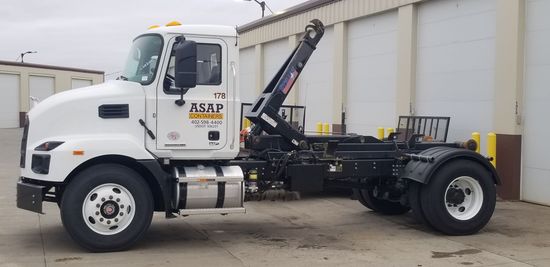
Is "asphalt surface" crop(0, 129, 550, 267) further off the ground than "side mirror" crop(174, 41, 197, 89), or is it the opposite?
"side mirror" crop(174, 41, 197, 89)

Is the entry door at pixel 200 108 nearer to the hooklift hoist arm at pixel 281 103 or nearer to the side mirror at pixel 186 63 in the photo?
the side mirror at pixel 186 63

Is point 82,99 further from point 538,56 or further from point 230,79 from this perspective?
point 538,56

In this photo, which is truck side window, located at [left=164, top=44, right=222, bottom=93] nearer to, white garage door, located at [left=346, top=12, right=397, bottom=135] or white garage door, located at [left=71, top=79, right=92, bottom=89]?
white garage door, located at [left=346, top=12, right=397, bottom=135]

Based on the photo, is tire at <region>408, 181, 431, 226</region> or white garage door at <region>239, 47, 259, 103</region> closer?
tire at <region>408, 181, 431, 226</region>

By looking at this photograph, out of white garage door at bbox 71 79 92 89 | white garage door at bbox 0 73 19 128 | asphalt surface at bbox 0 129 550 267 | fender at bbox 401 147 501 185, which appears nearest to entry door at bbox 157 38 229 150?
asphalt surface at bbox 0 129 550 267

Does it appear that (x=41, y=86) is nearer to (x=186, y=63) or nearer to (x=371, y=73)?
(x=371, y=73)

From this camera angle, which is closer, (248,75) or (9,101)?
(248,75)

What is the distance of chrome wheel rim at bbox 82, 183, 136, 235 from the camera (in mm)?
7055

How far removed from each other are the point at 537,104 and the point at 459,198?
11.7 feet

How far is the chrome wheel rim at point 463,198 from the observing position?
8531 mm

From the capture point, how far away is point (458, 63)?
1297 centimetres

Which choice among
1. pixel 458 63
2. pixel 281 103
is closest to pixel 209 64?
pixel 281 103

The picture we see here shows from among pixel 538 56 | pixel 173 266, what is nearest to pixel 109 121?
pixel 173 266

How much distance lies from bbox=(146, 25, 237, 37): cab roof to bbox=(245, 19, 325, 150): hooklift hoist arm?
1275 millimetres
